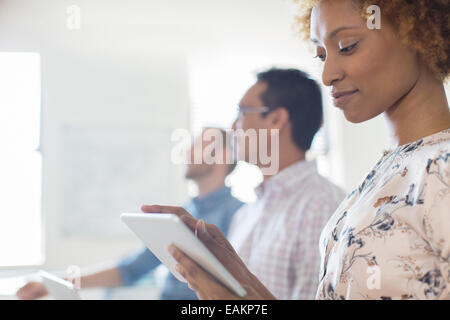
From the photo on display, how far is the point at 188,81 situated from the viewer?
3.28m

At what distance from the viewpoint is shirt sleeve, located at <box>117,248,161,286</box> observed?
187 centimetres

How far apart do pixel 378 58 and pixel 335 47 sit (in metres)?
0.07

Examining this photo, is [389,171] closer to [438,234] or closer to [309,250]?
[438,234]

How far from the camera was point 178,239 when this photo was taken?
58 centimetres

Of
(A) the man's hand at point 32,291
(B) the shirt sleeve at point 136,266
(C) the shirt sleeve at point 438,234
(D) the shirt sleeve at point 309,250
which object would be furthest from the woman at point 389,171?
(B) the shirt sleeve at point 136,266

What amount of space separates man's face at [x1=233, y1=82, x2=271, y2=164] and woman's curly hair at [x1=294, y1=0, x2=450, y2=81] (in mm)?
803

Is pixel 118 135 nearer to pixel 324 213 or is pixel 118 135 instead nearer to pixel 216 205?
pixel 216 205

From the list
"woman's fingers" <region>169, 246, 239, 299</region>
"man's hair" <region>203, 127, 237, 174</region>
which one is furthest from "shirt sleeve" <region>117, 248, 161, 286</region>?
"woman's fingers" <region>169, 246, 239, 299</region>

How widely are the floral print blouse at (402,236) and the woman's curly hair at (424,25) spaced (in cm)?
13

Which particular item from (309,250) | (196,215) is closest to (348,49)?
(309,250)

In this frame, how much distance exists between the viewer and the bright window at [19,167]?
2.93 metres

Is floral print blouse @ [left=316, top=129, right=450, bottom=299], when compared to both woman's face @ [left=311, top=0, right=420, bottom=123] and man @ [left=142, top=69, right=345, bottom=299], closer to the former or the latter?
woman's face @ [left=311, top=0, right=420, bottom=123]

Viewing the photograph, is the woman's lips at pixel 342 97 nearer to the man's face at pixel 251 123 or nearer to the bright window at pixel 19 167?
the man's face at pixel 251 123
